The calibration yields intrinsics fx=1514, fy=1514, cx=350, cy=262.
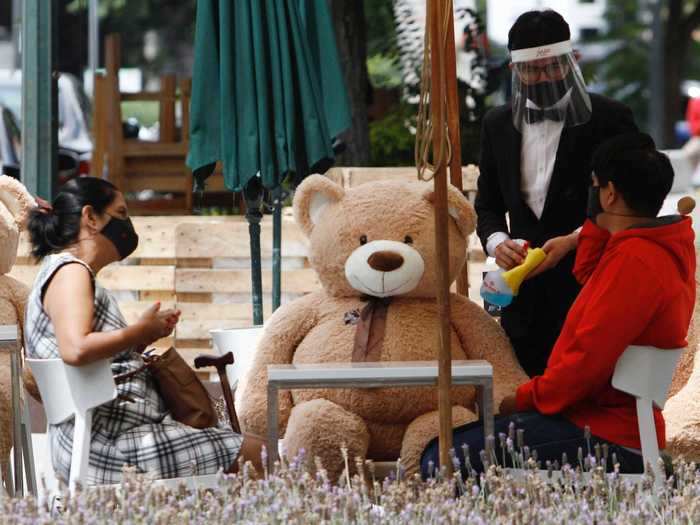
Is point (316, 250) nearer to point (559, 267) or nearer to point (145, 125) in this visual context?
point (559, 267)

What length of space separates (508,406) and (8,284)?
2155 mm

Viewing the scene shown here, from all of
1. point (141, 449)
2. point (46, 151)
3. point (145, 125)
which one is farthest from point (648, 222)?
point (145, 125)

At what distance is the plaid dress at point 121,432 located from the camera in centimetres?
485

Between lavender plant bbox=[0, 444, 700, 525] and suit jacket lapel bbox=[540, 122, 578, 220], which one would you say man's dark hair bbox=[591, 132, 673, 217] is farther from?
lavender plant bbox=[0, 444, 700, 525]

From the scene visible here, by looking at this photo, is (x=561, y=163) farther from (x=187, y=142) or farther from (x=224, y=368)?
(x=187, y=142)

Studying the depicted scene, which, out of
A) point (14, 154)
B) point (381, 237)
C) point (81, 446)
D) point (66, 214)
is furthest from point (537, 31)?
point (14, 154)

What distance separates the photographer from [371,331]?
5.34 metres

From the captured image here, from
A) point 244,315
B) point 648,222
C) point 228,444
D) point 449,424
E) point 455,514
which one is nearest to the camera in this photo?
point 455,514

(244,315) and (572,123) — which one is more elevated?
(572,123)

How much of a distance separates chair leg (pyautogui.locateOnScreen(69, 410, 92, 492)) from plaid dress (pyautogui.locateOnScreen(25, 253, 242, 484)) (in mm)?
105

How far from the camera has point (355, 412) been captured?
522 cm

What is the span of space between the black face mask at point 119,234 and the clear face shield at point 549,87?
57.1 inches

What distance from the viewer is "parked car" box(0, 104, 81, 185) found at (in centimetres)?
1405

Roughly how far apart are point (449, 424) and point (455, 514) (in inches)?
30.4
